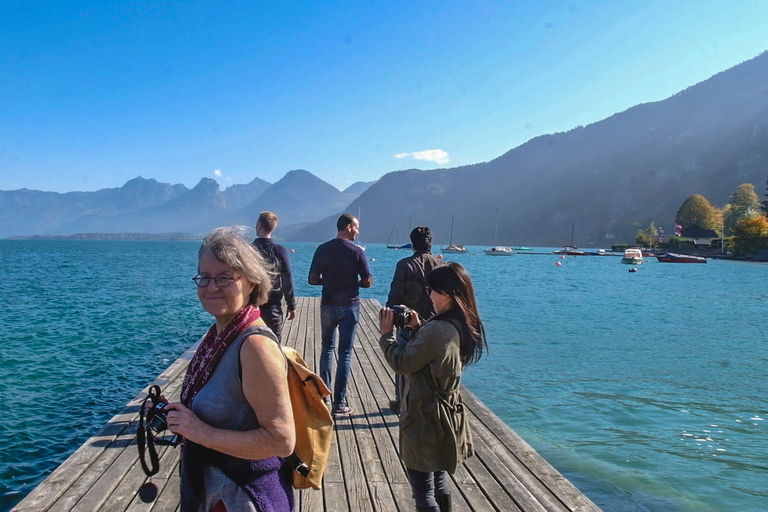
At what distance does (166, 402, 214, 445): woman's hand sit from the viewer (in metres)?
1.73

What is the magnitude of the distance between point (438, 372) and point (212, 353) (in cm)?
134

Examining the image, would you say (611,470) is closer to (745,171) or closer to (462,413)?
(462,413)

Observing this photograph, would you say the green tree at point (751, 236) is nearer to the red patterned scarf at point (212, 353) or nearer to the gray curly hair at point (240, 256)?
the gray curly hair at point (240, 256)

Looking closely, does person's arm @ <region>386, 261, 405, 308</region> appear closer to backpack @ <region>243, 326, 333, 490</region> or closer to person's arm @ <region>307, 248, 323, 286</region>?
person's arm @ <region>307, 248, 323, 286</region>

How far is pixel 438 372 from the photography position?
280 cm

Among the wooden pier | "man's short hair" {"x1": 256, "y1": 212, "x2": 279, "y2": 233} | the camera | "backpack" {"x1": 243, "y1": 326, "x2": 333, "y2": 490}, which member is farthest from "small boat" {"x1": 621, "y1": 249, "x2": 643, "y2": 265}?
the camera

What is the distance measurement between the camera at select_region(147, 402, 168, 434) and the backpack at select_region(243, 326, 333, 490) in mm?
433

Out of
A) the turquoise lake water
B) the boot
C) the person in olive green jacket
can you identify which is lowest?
the turquoise lake water

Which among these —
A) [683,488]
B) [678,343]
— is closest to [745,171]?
[678,343]

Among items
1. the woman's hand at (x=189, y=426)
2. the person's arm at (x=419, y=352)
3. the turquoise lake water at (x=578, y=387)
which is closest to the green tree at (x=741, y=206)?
the turquoise lake water at (x=578, y=387)

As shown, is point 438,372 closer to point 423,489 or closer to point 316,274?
point 423,489

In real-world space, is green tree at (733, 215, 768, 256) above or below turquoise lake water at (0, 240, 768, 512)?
above

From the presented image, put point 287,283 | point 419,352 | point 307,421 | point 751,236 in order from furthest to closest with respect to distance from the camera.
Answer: point 751,236
point 287,283
point 419,352
point 307,421

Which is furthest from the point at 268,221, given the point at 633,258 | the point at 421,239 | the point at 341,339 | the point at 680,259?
the point at 680,259
